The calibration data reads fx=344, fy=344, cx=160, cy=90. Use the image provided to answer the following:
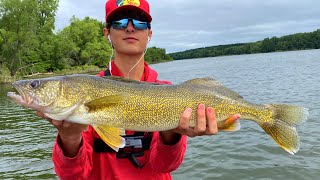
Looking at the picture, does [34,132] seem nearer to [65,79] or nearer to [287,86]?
[65,79]

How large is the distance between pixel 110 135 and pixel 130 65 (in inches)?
44.0

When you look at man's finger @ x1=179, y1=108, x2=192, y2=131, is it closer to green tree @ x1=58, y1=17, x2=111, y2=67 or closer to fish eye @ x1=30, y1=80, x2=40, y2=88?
fish eye @ x1=30, y1=80, x2=40, y2=88

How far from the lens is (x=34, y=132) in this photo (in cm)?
1407

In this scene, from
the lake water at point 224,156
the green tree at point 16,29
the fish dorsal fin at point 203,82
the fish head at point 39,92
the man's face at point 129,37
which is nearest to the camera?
the fish head at point 39,92

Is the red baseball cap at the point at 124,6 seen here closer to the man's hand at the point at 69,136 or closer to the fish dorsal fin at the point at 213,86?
the fish dorsal fin at the point at 213,86

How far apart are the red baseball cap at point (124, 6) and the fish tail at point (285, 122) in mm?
1813

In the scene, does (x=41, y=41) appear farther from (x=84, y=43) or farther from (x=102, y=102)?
(x=102, y=102)

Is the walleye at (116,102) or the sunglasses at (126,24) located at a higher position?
the sunglasses at (126,24)

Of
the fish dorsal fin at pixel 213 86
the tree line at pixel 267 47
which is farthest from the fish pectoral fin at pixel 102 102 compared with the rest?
the tree line at pixel 267 47

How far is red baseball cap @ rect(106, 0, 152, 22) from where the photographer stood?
4.01m

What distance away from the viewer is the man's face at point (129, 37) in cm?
392

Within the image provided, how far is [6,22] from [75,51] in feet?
66.5

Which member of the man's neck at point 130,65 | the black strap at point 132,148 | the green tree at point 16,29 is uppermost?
the green tree at point 16,29

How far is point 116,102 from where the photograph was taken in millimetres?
3238
